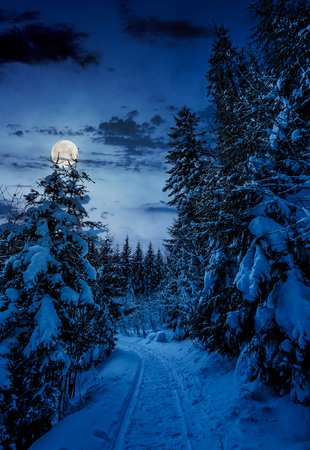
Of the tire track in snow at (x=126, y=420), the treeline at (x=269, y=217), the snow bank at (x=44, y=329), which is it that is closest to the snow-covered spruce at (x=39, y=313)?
the snow bank at (x=44, y=329)

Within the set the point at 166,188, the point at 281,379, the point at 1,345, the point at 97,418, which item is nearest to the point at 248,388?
the point at 281,379

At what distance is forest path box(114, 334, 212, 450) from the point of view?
514cm

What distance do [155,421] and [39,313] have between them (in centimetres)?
464

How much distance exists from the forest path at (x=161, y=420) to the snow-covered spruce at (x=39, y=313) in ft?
7.02

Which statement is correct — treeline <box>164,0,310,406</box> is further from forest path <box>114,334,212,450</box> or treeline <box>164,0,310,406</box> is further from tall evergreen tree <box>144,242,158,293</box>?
tall evergreen tree <box>144,242,158,293</box>

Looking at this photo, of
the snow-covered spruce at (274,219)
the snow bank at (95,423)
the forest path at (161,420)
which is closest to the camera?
the snow-covered spruce at (274,219)

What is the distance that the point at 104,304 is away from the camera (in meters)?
15.2

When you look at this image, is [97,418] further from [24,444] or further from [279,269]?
[279,269]

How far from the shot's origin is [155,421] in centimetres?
624

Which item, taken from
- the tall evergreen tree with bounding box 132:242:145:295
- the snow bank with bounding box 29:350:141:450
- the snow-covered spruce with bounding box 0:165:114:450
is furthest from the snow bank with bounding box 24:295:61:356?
the tall evergreen tree with bounding box 132:242:145:295

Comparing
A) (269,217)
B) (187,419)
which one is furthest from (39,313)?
(269,217)

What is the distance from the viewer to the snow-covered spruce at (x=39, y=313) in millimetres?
5402

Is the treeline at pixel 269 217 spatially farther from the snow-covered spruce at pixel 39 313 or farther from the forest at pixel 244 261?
the snow-covered spruce at pixel 39 313

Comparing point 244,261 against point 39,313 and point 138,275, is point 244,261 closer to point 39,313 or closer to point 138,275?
point 39,313
